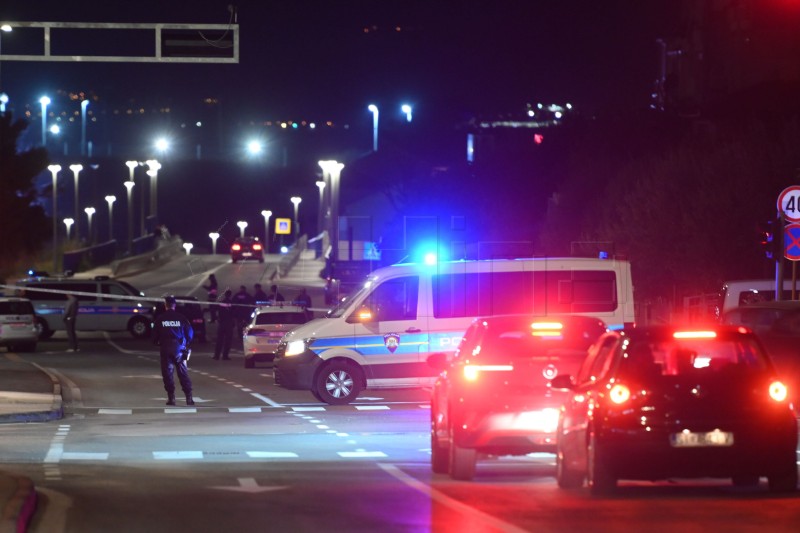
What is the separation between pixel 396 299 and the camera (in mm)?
26734

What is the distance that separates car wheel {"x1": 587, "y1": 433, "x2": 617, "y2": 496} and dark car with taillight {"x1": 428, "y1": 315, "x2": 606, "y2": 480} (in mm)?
1958

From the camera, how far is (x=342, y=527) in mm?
11102

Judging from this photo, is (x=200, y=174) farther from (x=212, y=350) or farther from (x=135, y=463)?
(x=135, y=463)

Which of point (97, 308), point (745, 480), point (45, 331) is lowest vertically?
point (745, 480)

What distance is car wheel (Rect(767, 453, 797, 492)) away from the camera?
12633 millimetres

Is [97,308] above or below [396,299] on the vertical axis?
below

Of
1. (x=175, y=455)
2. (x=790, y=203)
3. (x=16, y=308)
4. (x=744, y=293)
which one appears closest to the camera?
(x=175, y=455)

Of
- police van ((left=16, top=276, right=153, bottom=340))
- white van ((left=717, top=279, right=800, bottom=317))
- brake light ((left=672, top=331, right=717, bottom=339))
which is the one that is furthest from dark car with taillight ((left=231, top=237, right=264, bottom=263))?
brake light ((left=672, top=331, right=717, bottom=339))

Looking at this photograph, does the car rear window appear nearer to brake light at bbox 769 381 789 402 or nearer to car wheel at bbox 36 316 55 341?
car wheel at bbox 36 316 55 341

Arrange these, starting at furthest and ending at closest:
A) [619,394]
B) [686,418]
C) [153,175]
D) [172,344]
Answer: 1. [153,175]
2. [172,344]
3. [619,394]
4. [686,418]

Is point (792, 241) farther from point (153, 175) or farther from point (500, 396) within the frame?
point (153, 175)

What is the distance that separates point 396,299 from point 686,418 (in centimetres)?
1451

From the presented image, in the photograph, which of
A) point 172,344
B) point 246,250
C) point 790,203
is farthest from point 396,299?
point 246,250

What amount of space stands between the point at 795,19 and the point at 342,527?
7717 cm
